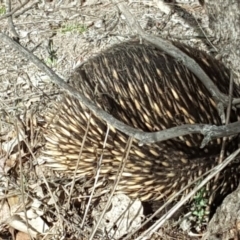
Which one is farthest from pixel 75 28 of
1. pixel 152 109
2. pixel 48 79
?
pixel 152 109

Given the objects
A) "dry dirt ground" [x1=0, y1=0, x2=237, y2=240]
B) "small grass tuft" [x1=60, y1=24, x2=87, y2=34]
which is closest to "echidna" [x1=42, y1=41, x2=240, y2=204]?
"dry dirt ground" [x1=0, y1=0, x2=237, y2=240]

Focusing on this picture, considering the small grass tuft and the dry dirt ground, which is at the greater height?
the small grass tuft

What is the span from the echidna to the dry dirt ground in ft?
0.74

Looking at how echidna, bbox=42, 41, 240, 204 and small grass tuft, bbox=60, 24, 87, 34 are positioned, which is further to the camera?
small grass tuft, bbox=60, 24, 87, 34

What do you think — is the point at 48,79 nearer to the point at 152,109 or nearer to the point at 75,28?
the point at 75,28

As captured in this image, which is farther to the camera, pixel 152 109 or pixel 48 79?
pixel 48 79

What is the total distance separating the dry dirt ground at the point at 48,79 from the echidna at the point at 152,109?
226 mm

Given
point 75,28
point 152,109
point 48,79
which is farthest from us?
point 75,28

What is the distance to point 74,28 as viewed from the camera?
490 centimetres

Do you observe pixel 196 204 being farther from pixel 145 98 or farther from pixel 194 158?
pixel 145 98

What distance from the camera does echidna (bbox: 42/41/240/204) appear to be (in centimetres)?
337

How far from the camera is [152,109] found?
3.39 m

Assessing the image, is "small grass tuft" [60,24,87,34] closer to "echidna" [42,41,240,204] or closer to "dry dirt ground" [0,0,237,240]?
"dry dirt ground" [0,0,237,240]

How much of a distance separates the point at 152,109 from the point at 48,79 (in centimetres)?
134
